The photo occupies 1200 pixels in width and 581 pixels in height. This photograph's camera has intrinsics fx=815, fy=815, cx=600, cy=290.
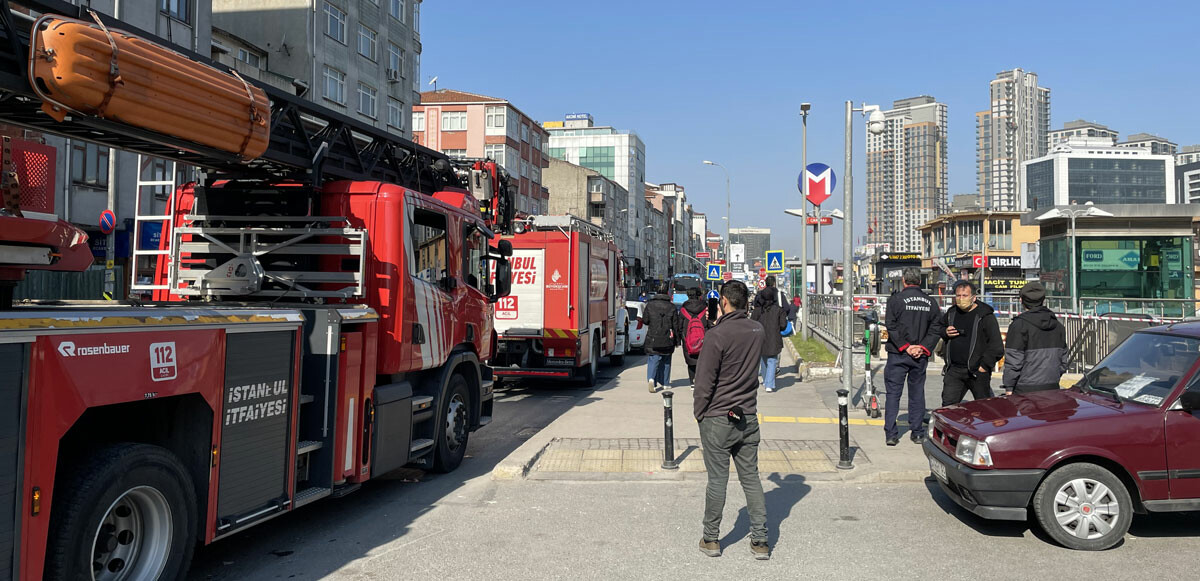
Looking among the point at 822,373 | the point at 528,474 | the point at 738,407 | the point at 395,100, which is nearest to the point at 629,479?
the point at 528,474

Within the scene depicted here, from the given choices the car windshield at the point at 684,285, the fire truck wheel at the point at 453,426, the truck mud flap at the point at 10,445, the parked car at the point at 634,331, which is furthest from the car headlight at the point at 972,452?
the parked car at the point at 634,331

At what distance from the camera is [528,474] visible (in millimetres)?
8000

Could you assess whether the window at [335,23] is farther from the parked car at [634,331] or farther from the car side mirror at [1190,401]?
the car side mirror at [1190,401]

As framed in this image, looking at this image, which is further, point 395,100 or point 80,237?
point 395,100

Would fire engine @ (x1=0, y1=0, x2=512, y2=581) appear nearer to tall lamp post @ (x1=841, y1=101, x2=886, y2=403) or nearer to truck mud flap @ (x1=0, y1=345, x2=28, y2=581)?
truck mud flap @ (x1=0, y1=345, x2=28, y2=581)

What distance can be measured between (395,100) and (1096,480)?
3765 cm

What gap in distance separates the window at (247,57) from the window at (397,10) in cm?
1011

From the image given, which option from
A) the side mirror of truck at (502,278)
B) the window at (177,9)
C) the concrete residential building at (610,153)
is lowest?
the side mirror of truck at (502,278)

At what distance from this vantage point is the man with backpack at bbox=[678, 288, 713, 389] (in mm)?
12773

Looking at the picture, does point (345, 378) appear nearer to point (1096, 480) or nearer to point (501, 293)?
point (501, 293)

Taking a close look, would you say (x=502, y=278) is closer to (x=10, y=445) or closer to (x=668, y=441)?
(x=668, y=441)

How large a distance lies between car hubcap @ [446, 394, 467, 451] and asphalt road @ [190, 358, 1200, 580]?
24.4 inches

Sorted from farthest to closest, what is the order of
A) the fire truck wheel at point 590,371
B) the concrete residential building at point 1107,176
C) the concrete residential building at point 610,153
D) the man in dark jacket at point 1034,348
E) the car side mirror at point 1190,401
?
the concrete residential building at point 1107,176, the concrete residential building at point 610,153, the fire truck wheel at point 590,371, the man in dark jacket at point 1034,348, the car side mirror at point 1190,401

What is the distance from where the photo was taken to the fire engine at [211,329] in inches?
147
